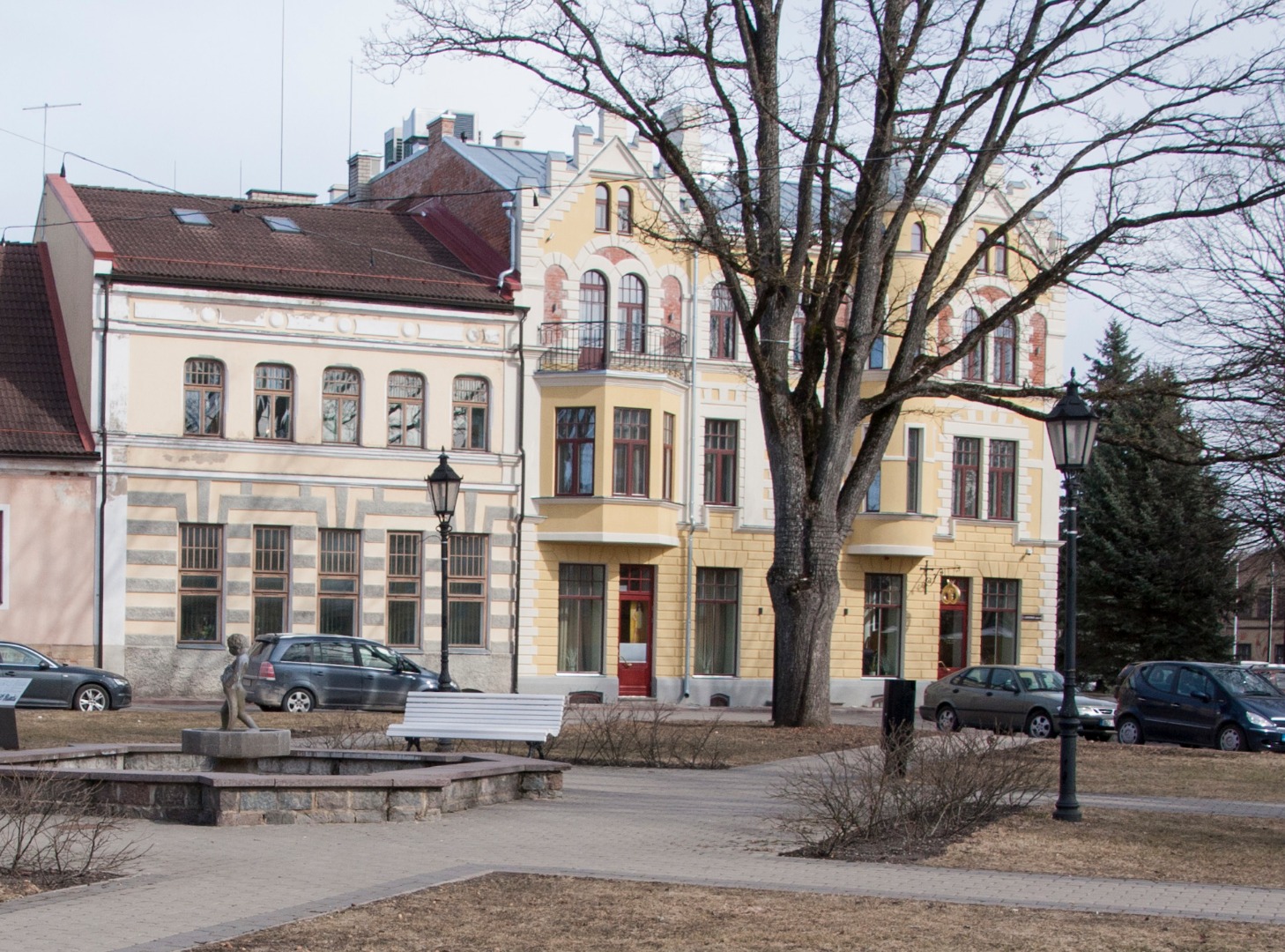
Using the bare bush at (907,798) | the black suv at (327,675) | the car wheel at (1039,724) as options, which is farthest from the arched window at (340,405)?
the bare bush at (907,798)

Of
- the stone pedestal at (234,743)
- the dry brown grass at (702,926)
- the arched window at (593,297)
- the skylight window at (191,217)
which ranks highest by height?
the skylight window at (191,217)

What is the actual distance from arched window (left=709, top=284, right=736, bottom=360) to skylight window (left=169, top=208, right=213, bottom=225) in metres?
11.8

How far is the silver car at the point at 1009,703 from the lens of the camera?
31.0 meters

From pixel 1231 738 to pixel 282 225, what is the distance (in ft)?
78.1

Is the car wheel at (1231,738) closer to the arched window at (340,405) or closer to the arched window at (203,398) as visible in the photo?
the arched window at (340,405)

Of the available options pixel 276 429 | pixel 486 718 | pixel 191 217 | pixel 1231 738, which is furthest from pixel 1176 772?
pixel 191 217

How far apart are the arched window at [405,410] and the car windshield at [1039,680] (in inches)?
551

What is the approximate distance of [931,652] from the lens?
43438 millimetres

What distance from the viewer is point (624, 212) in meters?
40.6

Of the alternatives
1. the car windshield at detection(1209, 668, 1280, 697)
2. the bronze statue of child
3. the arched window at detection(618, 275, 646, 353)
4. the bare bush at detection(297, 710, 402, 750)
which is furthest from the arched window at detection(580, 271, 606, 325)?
the bronze statue of child

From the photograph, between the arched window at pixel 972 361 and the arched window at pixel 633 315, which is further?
the arched window at pixel 972 361

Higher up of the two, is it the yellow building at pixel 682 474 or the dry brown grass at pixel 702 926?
the yellow building at pixel 682 474

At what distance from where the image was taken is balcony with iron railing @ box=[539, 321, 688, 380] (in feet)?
129

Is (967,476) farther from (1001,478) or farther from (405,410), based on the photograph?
(405,410)
